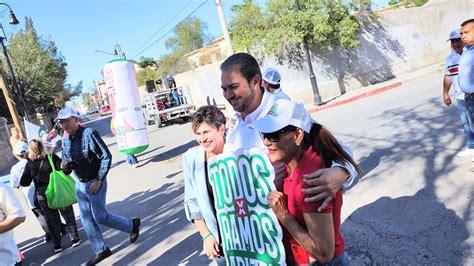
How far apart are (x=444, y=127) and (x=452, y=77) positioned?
1.96 meters

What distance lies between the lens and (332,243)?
1.44 meters

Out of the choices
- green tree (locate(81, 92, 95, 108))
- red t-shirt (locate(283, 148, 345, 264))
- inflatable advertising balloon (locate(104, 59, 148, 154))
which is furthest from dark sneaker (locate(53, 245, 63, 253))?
green tree (locate(81, 92, 95, 108))

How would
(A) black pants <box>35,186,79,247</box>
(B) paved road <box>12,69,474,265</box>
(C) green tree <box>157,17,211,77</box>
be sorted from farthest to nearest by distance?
1. (C) green tree <box>157,17,211,77</box>
2. (A) black pants <box>35,186,79,247</box>
3. (B) paved road <box>12,69,474,265</box>

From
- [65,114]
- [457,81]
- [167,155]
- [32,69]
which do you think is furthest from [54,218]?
[32,69]

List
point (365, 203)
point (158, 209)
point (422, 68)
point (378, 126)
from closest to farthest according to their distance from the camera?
point (365, 203), point (158, 209), point (378, 126), point (422, 68)

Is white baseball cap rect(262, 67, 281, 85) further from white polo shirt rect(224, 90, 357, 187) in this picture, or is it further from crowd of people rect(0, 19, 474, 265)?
white polo shirt rect(224, 90, 357, 187)

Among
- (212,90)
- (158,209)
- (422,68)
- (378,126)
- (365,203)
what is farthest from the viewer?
(212,90)

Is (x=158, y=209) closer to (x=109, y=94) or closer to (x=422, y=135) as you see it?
(x=109, y=94)

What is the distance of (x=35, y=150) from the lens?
194 inches

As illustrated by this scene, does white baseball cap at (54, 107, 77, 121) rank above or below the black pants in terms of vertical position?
above

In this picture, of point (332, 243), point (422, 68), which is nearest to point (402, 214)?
point (332, 243)

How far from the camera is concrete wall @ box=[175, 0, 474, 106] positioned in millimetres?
15055

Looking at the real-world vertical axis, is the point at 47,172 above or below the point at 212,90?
below

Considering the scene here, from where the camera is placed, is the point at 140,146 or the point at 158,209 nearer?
the point at 158,209
